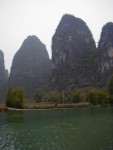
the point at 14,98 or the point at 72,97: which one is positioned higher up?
the point at 72,97

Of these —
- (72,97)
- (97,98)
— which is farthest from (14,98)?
(72,97)

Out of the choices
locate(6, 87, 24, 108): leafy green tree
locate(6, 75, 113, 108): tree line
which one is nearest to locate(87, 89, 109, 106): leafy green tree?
locate(6, 75, 113, 108): tree line

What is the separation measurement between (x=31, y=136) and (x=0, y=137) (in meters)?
4.94

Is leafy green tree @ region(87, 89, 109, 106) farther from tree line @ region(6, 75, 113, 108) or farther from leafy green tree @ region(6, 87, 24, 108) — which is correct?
leafy green tree @ region(6, 87, 24, 108)

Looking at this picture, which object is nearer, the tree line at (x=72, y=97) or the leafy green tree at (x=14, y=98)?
the leafy green tree at (x=14, y=98)

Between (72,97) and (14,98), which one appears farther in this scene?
(72,97)

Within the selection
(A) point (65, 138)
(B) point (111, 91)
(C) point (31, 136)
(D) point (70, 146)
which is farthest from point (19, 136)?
(B) point (111, 91)

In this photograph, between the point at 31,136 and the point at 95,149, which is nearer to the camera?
the point at 95,149

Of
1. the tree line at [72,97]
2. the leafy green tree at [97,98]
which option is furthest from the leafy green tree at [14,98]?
the leafy green tree at [97,98]

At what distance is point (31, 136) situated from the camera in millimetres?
42281

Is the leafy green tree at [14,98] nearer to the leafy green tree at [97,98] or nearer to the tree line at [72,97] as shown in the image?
the tree line at [72,97]

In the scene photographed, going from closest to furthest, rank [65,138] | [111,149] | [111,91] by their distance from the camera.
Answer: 1. [111,149]
2. [65,138]
3. [111,91]

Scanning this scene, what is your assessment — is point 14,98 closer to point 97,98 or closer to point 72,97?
point 97,98

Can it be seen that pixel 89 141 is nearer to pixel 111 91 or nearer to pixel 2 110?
pixel 2 110
